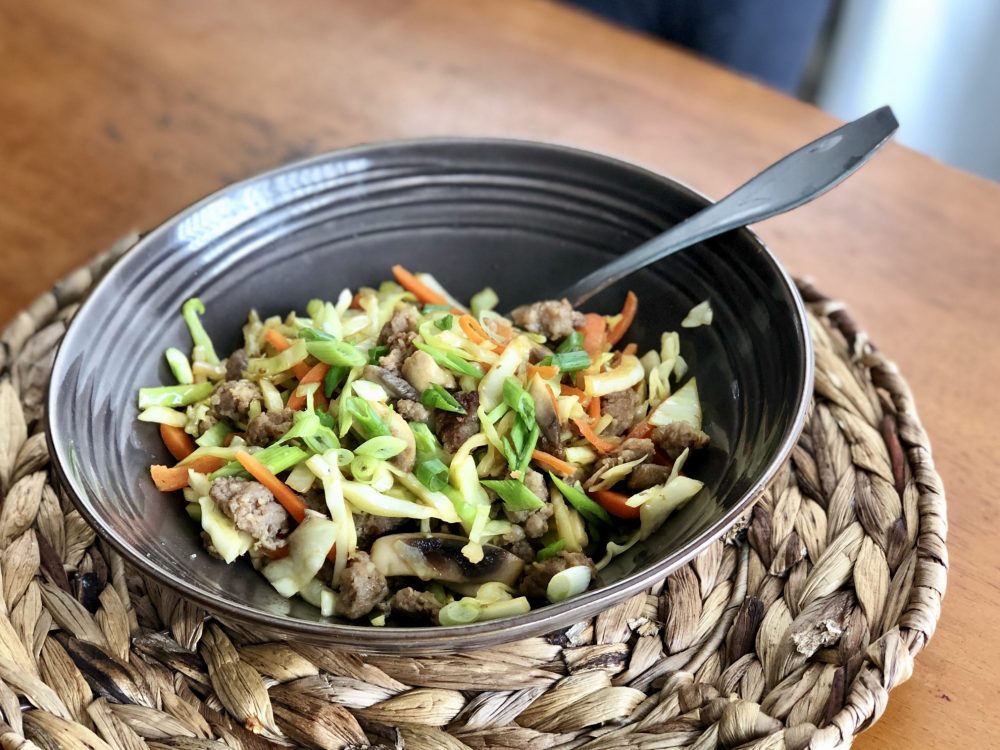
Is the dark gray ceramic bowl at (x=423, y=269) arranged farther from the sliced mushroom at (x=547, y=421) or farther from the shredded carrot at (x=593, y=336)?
A: the sliced mushroom at (x=547, y=421)

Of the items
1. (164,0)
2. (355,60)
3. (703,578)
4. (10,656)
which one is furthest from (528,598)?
(164,0)

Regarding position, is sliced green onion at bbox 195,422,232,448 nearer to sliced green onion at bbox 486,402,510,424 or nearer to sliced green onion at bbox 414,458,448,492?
sliced green onion at bbox 414,458,448,492

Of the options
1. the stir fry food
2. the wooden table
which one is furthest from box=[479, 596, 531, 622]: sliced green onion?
the wooden table

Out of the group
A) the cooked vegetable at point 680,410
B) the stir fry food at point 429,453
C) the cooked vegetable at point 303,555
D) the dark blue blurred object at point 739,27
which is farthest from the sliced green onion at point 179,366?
the dark blue blurred object at point 739,27

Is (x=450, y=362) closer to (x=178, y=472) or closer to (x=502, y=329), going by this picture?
(x=502, y=329)

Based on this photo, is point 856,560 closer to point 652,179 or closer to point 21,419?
point 652,179

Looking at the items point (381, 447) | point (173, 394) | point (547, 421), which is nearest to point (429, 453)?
point (381, 447)
